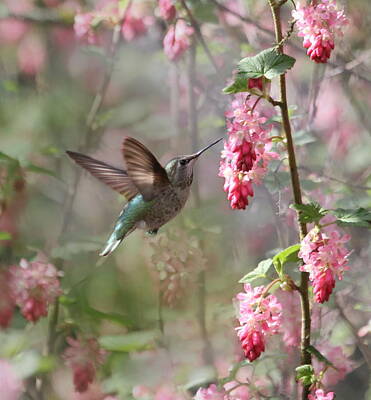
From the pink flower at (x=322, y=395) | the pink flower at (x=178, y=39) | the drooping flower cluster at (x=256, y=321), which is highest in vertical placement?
the pink flower at (x=178, y=39)

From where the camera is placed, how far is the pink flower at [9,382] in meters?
2.52

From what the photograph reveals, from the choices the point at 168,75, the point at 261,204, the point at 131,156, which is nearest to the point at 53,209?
the point at 168,75

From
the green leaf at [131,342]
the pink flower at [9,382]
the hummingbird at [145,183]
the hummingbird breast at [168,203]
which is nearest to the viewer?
the hummingbird at [145,183]

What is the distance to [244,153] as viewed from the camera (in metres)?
1.39

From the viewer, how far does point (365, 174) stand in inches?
95.2

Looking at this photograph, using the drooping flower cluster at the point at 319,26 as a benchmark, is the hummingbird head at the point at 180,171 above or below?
below

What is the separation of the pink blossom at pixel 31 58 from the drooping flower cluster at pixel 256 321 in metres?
2.21

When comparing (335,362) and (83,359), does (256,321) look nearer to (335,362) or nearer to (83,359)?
(335,362)

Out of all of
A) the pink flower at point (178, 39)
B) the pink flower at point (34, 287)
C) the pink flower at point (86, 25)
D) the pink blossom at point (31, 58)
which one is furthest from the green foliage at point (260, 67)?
the pink blossom at point (31, 58)

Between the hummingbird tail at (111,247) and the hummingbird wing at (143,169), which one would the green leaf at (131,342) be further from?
the hummingbird wing at (143,169)

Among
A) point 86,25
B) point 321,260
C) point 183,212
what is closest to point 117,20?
point 86,25

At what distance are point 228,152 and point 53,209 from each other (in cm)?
193

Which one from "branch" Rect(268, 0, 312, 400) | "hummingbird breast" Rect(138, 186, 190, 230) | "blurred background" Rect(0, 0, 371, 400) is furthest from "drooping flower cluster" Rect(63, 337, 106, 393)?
"branch" Rect(268, 0, 312, 400)

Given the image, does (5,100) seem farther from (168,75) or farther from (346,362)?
(346,362)
